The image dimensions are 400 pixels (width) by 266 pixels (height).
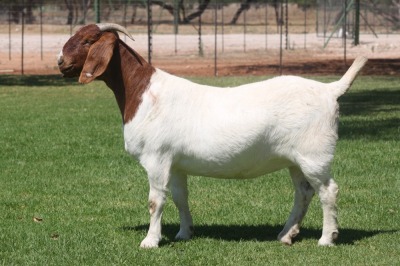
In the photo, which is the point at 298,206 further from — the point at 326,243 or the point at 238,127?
the point at 238,127

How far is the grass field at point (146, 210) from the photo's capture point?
29.0 ft

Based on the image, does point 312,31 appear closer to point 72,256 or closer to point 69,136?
point 69,136

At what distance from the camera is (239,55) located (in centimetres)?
4200

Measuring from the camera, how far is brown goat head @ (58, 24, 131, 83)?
9.14 meters

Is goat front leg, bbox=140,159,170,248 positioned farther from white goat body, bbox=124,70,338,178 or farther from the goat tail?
the goat tail

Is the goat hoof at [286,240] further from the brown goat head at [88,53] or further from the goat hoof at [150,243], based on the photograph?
the brown goat head at [88,53]

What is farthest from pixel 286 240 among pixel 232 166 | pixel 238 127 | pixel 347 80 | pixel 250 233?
pixel 347 80

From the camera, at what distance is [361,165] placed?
13.5 meters

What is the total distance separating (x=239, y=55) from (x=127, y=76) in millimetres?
32916

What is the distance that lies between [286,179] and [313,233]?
2.90 meters

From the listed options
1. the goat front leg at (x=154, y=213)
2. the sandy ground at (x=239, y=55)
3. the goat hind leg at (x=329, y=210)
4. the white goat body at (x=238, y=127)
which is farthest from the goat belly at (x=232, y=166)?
the sandy ground at (x=239, y=55)

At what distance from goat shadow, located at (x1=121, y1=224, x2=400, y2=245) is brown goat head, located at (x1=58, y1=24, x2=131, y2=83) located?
1686 mm

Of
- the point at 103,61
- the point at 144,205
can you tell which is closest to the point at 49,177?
the point at 144,205

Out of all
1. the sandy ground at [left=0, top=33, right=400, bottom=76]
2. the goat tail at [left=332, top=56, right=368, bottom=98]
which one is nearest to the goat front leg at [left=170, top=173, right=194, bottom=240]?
the goat tail at [left=332, top=56, right=368, bottom=98]
